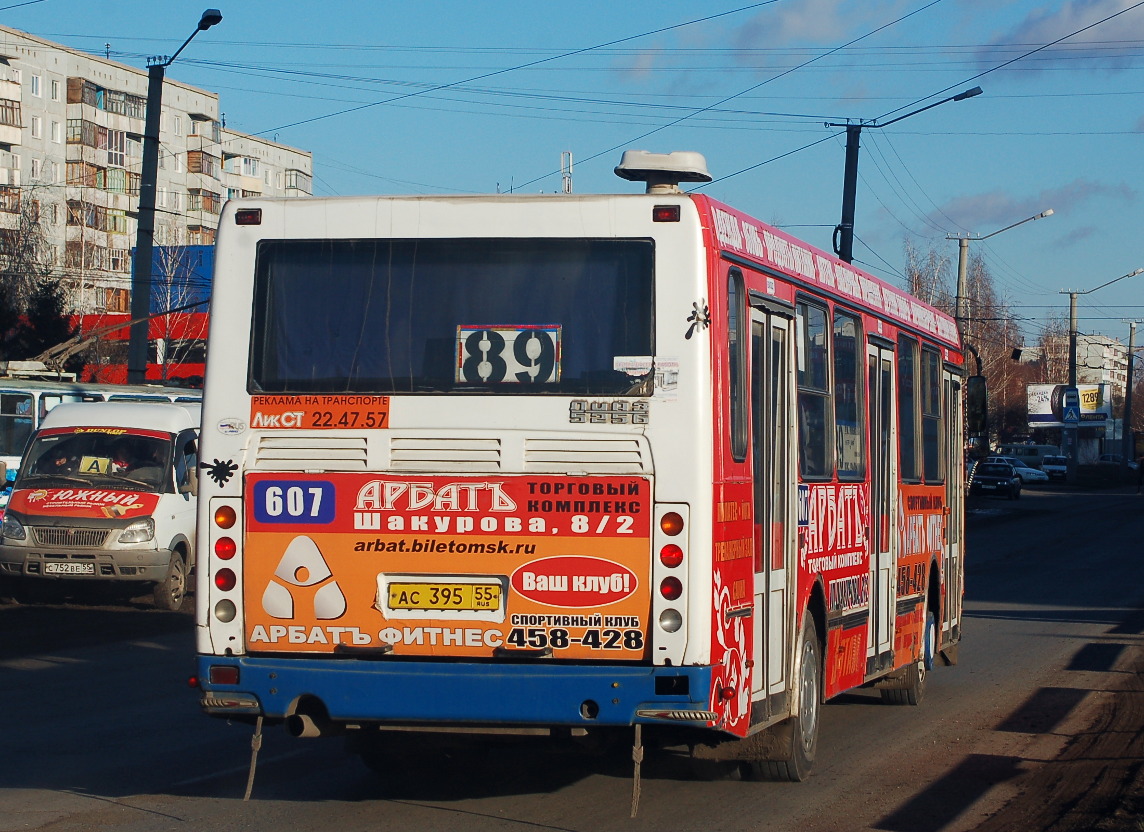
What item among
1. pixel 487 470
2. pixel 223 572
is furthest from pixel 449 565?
pixel 223 572

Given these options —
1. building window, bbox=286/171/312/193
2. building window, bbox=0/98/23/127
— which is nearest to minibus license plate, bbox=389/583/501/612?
building window, bbox=0/98/23/127

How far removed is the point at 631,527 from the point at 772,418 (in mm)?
1380

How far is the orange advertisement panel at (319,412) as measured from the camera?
709 cm

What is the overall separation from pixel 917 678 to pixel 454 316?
247 inches

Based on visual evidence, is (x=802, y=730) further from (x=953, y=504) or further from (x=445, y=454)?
(x=953, y=504)

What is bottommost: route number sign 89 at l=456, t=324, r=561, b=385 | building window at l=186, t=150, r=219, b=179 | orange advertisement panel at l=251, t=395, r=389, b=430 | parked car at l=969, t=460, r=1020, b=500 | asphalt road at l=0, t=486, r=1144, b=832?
asphalt road at l=0, t=486, r=1144, b=832

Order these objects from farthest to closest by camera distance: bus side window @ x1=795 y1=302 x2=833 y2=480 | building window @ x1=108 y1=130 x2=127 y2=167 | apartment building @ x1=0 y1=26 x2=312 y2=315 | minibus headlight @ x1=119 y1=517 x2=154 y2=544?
building window @ x1=108 y1=130 x2=127 y2=167, apartment building @ x1=0 y1=26 x2=312 y2=315, minibus headlight @ x1=119 y1=517 x2=154 y2=544, bus side window @ x1=795 y1=302 x2=833 y2=480

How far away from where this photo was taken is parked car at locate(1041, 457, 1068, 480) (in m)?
81.5

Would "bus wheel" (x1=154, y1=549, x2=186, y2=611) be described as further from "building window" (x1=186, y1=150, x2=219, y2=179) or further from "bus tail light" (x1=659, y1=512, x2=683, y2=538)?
"building window" (x1=186, y1=150, x2=219, y2=179)

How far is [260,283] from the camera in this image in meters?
7.35

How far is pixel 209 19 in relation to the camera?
25.5 m

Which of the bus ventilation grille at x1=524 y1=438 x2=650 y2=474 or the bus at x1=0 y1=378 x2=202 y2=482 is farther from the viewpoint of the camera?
the bus at x1=0 y1=378 x2=202 y2=482

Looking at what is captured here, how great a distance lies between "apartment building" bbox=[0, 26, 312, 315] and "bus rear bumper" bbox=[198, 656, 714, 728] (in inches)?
2166

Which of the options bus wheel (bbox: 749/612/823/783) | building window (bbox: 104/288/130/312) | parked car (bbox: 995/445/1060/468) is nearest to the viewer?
bus wheel (bbox: 749/612/823/783)
